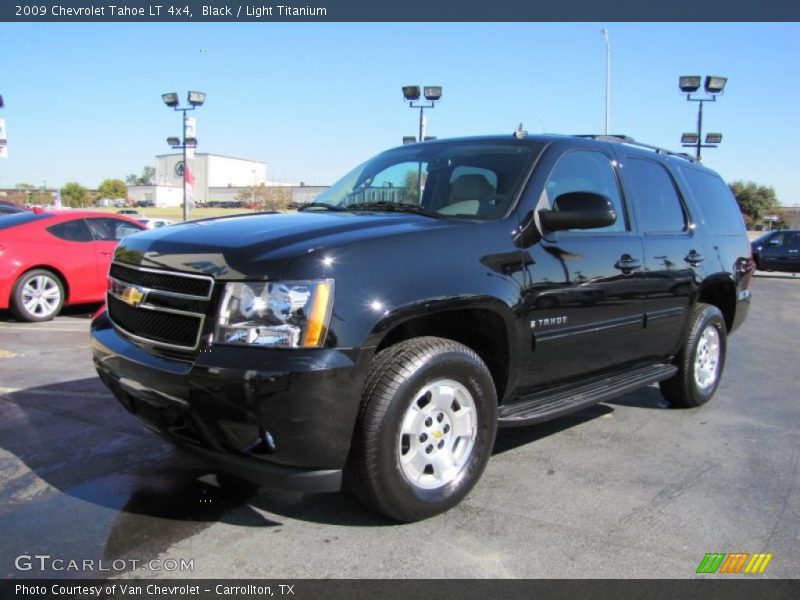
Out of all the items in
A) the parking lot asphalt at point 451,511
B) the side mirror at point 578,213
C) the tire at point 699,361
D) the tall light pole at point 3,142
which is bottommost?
the parking lot asphalt at point 451,511

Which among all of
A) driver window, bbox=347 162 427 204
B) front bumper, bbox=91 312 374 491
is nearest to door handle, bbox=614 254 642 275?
driver window, bbox=347 162 427 204

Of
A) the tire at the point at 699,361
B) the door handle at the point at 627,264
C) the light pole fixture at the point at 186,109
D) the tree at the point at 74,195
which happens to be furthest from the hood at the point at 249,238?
the tree at the point at 74,195

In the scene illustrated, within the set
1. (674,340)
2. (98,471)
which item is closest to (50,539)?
(98,471)

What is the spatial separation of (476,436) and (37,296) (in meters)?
7.49

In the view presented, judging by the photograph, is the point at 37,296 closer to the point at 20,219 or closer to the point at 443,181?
the point at 20,219

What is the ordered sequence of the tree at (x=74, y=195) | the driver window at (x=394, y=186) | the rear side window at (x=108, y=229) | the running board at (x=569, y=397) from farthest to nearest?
the tree at (x=74, y=195) → the rear side window at (x=108, y=229) → the driver window at (x=394, y=186) → the running board at (x=569, y=397)

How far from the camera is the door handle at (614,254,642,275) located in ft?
13.7

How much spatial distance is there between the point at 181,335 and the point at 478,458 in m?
1.57

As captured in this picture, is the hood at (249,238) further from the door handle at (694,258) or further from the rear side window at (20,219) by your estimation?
the rear side window at (20,219)

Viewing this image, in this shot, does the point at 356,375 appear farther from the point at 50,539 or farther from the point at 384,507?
the point at 50,539

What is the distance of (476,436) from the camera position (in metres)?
3.34

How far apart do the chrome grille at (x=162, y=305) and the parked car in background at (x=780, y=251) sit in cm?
2297

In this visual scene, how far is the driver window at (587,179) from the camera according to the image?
3961mm

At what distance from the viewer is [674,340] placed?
5.00 metres
